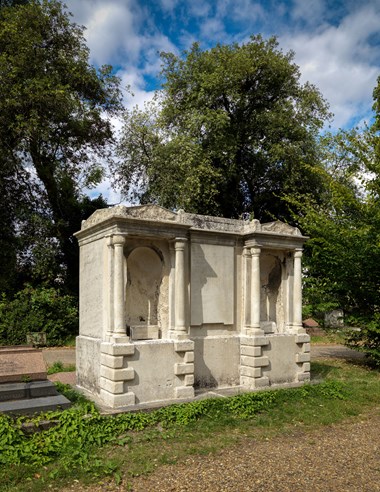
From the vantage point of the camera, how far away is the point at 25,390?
7.56 meters

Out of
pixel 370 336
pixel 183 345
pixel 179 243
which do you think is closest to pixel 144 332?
pixel 183 345

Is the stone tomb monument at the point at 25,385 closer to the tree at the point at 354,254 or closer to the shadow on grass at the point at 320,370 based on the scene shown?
the shadow on grass at the point at 320,370

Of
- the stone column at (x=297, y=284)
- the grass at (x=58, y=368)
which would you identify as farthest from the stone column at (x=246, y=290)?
the grass at (x=58, y=368)

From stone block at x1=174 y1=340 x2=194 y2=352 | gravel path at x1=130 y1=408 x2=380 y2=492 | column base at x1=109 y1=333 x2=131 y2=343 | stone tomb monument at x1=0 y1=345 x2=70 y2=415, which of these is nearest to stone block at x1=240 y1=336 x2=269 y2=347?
stone block at x1=174 y1=340 x2=194 y2=352

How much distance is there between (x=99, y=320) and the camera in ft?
30.4

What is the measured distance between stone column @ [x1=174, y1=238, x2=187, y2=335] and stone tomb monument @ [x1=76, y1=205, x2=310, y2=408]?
0.02 m

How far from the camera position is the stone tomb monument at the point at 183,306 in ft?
28.4

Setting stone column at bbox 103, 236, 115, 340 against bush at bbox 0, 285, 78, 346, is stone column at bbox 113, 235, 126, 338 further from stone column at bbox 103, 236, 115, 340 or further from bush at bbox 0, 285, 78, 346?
bush at bbox 0, 285, 78, 346

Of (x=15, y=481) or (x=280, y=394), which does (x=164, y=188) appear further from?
(x=15, y=481)

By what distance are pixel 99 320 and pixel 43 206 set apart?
12783 mm

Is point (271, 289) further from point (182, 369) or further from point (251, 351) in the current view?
point (182, 369)

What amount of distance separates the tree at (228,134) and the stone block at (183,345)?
12067 mm

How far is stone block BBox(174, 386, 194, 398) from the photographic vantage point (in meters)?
8.98

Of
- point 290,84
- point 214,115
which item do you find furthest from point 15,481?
point 290,84
